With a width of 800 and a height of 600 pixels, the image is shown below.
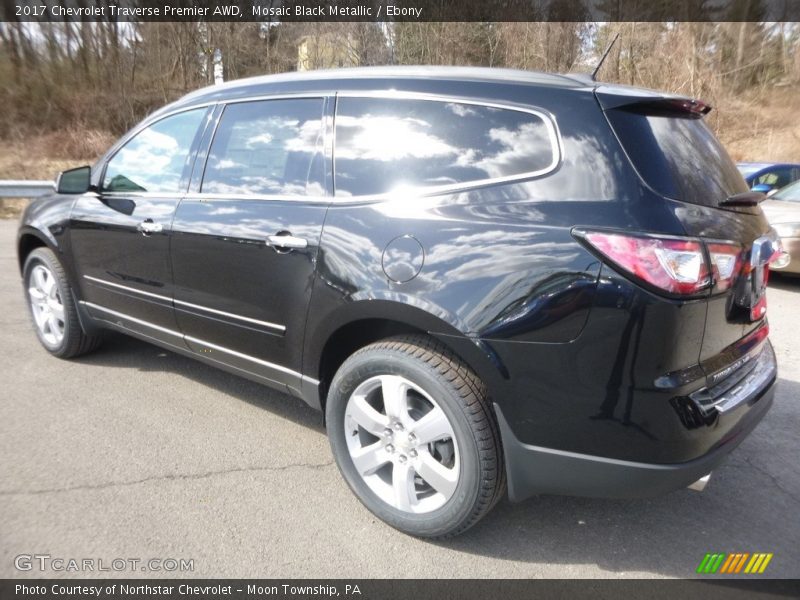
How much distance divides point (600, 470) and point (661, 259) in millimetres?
786

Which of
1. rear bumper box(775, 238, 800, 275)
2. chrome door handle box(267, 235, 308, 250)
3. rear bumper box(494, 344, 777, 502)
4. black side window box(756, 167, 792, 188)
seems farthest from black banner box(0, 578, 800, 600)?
black side window box(756, 167, 792, 188)

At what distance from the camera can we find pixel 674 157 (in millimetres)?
2230

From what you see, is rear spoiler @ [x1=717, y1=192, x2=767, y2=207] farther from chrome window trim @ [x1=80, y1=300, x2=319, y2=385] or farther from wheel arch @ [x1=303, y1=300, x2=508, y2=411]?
chrome window trim @ [x1=80, y1=300, x2=319, y2=385]

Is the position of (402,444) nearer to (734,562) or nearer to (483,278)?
(483,278)

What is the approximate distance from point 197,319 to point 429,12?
23104 millimetres

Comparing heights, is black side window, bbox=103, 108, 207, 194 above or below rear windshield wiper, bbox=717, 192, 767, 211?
above

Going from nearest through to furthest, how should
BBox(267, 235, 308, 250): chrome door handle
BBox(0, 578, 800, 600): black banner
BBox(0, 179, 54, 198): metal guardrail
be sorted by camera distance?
BBox(0, 578, 800, 600): black banner, BBox(267, 235, 308, 250): chrome door handle, BBox(0, 179, 54, 198): metal guardrail

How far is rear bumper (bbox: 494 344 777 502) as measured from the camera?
2.10 meters

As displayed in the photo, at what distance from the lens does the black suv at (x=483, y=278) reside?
6.68ft

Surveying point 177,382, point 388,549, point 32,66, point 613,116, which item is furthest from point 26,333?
point 32,66

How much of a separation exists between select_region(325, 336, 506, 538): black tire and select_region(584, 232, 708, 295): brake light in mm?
718

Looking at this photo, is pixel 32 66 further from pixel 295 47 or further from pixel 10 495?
pixel 10 495

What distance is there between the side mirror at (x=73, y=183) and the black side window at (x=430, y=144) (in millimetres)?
2147

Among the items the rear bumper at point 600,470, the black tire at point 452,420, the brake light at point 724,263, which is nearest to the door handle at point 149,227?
the black tire at point 452,420
